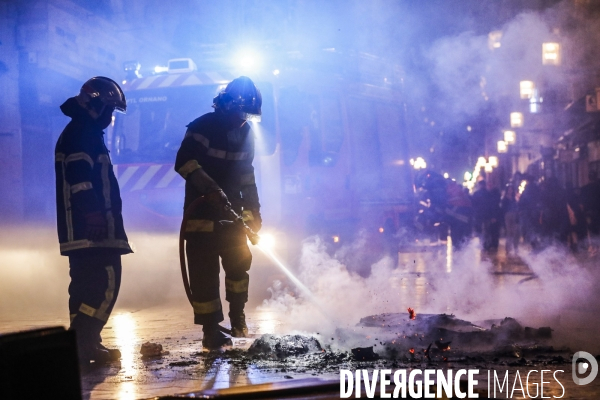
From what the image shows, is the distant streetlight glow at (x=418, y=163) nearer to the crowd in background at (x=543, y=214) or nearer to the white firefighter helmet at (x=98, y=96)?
the crowd in background at (x=543, y=214)

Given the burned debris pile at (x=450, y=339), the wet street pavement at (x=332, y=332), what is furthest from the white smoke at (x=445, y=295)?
the burned debris pile at (x=450, y=339)

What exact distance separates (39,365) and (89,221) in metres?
2.50

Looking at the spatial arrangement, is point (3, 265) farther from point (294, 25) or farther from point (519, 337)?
point (519, 337)

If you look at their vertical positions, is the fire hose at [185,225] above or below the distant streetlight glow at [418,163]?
below

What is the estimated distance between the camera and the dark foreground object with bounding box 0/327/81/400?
2221mm

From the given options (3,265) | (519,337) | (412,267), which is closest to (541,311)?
(519,337)

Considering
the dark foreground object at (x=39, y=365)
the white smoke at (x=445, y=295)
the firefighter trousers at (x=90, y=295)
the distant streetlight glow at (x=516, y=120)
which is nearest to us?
the dark foreground object at (x=39, y=365)

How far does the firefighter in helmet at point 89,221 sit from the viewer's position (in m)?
4.73

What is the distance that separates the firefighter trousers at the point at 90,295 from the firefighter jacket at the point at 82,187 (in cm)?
9

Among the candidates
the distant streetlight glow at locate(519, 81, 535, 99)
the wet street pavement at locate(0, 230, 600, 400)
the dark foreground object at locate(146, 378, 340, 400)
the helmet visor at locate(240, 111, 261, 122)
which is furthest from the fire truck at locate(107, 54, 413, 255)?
the distant streetlight glow at locate(519, 81, 535, 99)

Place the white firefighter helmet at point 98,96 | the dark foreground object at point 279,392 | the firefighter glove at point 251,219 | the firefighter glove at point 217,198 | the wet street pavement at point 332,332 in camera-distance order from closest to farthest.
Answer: the dark foreground object at point 279,392
the wet street pavement at point 332,332
the white firefighter helmet at point 98,96
the firefighter glove at point 217,198
the firefighter glove at point 251,219

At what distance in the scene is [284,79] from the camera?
8969mm

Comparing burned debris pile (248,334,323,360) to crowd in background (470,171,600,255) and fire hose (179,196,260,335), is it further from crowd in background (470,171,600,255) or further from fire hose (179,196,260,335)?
crowd in background (470,171,600,255)

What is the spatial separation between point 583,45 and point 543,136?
24304mm
